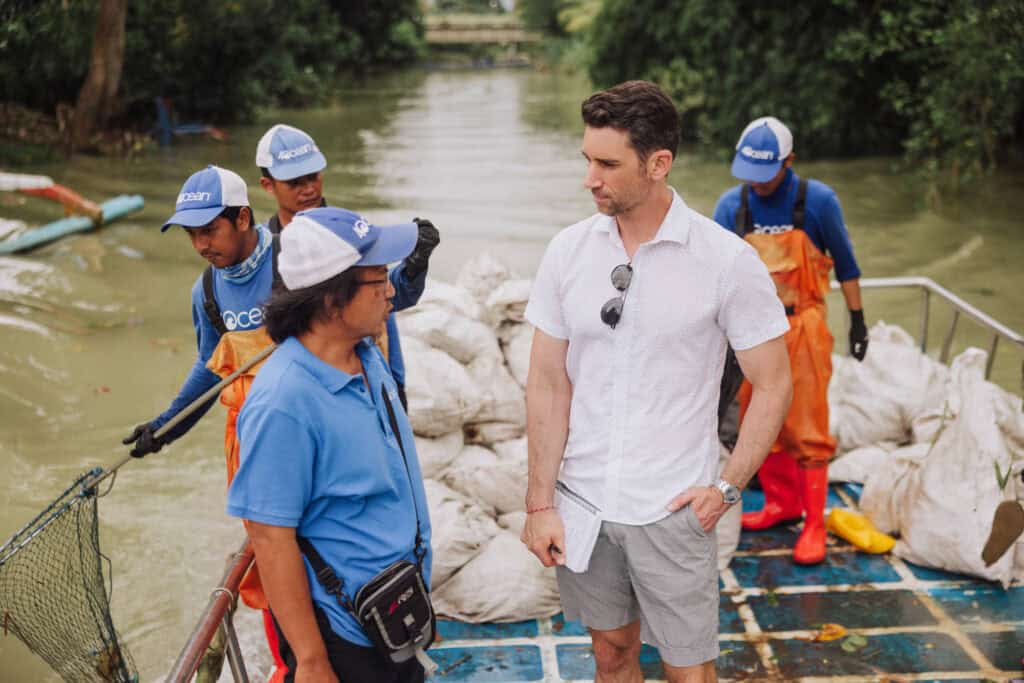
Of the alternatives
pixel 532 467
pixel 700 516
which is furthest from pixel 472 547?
pixel 700 516

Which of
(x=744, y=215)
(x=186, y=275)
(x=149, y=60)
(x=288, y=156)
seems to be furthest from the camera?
(x=149, y=60)

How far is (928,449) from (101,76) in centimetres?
1539

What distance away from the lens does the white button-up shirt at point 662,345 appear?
2.35m

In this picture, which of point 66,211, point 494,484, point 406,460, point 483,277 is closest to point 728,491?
point 406,460

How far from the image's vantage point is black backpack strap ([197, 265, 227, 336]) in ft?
9.61

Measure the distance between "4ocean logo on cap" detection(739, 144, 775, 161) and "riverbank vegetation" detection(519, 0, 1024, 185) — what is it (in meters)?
6.77

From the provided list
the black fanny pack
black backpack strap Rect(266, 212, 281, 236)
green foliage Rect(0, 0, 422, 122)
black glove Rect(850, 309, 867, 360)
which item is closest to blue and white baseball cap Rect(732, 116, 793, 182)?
black glove Rect(850, 309, 867, 360)

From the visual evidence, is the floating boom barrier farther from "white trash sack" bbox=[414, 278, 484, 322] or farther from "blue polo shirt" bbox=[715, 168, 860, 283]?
"blue polo shirt" bbox=[715, 168, 860, 283]

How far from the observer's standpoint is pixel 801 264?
3.87m

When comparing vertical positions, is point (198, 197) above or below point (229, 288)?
above

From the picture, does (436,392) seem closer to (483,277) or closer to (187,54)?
(483,277)

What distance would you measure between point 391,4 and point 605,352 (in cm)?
4307

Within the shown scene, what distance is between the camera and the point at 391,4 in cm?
4278

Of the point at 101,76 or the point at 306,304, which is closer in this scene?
the point at 306,304
